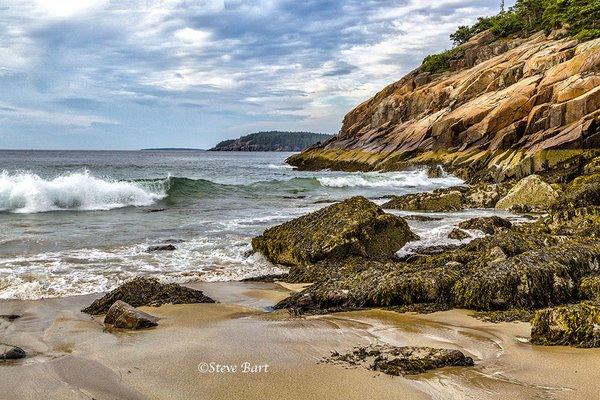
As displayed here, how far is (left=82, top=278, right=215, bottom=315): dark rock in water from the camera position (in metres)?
7.33

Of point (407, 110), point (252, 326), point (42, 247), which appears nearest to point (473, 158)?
point (407, 110)

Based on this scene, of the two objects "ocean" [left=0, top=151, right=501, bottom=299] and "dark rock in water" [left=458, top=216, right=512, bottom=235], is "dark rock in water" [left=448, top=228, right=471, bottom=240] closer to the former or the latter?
"ocean" [left=0, top=151, right=501, bottom=299]

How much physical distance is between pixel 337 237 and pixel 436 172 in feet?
89.4

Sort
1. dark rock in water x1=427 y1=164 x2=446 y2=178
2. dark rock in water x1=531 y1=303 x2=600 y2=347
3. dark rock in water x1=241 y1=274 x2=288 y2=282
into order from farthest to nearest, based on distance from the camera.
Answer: dark rock in water x1=427 y1=164 x2=446 y2=178
dark rock in water x1=241 y1=274 x2=288 y2=282
dark rock in water x1=531 y1=303 x2=600 y2=347

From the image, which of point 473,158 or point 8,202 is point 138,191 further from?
point 473,158

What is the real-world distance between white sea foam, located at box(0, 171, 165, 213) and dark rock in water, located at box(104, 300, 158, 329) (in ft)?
56.7

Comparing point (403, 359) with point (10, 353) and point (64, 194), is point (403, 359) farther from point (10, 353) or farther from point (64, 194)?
point (64, 194)

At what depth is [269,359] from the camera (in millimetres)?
4750

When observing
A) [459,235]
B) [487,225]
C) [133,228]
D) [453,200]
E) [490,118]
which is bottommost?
[133,228]

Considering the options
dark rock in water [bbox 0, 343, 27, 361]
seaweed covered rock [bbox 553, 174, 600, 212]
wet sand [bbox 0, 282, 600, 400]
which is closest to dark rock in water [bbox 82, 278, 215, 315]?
wet sand [bbox 0, 282, 600, 400]

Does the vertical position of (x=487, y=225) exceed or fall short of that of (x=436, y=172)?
it falls short

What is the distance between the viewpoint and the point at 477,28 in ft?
227

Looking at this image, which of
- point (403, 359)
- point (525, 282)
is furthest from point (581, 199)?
point (403, 359)

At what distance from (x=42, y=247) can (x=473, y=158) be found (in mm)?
27983
